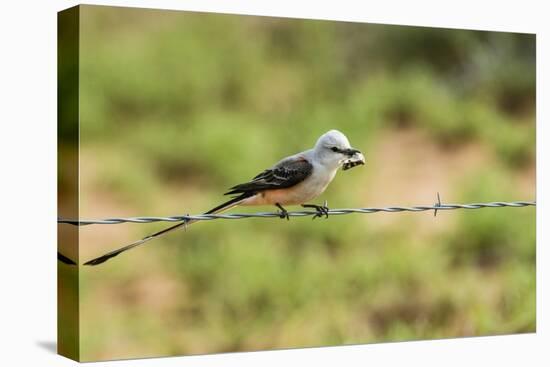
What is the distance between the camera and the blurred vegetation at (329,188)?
7848 mm

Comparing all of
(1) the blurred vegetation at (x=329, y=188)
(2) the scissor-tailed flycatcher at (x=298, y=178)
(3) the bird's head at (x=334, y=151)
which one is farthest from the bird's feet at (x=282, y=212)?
(1) the blurred vegetation at (x=329, y=188)

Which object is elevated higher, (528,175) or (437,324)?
(528,175)

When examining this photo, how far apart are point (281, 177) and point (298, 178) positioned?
127 mm

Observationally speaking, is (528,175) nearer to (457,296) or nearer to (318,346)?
(457,296)

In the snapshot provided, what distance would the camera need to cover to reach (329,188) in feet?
28.8

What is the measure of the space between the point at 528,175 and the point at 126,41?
141 inches

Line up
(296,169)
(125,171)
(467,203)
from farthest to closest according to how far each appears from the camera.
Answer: (467,203) → (125,171) → (296,169)

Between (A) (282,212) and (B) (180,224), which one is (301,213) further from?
(B) (180,224)

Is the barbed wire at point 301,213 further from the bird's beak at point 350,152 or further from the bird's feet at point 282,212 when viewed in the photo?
the bird's beak at point 350,152

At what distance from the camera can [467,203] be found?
8.63m

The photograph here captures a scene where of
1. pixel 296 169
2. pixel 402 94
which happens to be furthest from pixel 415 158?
pixel 296 169

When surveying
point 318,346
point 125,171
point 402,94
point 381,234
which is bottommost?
point 318,346

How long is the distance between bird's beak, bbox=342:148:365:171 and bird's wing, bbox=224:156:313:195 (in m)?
0.29

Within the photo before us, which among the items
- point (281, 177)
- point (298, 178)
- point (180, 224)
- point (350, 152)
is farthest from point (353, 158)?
point (180, 224)
